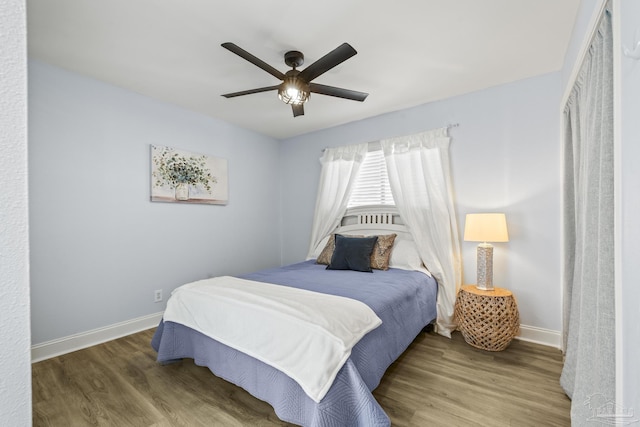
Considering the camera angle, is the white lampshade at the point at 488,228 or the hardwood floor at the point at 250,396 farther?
the white lampshade at the point at 488,228

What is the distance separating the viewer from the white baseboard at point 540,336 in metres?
2.69

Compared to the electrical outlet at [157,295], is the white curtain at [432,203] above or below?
above

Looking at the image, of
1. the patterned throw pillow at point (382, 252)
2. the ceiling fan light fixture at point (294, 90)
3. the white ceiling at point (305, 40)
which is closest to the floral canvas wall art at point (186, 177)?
the white ceiling at point (305, 40)

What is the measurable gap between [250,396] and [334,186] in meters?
2.74

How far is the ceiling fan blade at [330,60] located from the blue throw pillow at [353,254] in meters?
1.77

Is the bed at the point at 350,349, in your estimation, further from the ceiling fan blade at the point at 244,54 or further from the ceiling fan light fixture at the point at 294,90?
the ceiling fan blade at the point at 244,54

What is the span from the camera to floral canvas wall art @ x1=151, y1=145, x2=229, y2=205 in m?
3.23

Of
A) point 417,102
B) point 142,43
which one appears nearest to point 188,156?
point 142,43

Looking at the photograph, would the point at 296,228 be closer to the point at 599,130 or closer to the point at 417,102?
the point at 417,102

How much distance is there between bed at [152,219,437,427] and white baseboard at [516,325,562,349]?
871mm

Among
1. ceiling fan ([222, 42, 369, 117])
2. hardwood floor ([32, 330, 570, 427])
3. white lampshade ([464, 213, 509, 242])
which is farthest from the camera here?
white lampshade ([464, 213, 509, 242])

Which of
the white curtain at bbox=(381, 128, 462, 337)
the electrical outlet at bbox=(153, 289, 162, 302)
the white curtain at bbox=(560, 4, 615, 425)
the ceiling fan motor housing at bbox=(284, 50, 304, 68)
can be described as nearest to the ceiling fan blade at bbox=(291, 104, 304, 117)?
the ceiling fan motor housing at bbox=(284, 50, 304, 68)

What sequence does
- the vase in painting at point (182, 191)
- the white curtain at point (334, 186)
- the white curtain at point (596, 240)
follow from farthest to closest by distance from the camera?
1. the white curtain at point (334, 186)
2. the vase in painting at point (182, 191)
3. the white curtain at point (596, 240)

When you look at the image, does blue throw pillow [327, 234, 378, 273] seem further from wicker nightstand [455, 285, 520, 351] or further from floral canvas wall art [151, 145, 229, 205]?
floral canvas wall art [151, 145, 229, 205]
